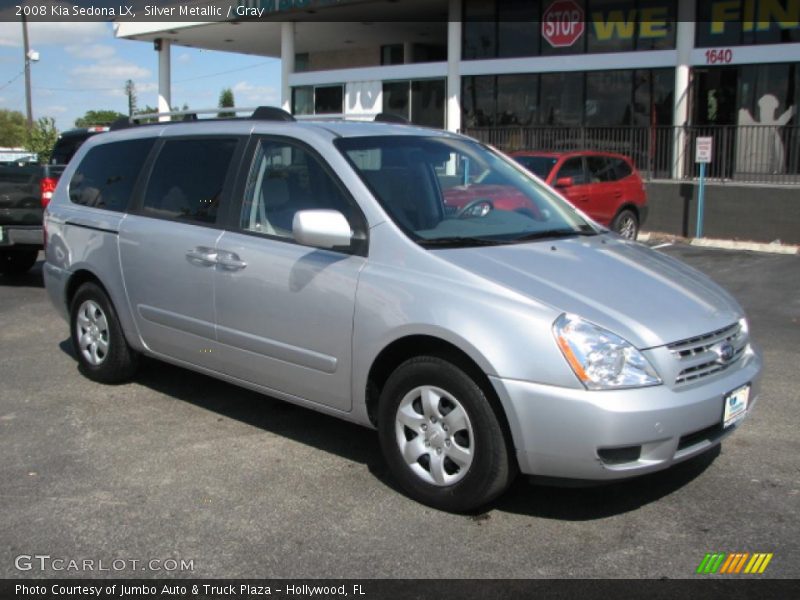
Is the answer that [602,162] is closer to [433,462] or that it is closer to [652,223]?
[652,223]

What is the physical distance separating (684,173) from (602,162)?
16.3 feet

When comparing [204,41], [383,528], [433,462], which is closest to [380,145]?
[433,462]

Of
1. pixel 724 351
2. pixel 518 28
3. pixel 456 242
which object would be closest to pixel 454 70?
pixel 518 28

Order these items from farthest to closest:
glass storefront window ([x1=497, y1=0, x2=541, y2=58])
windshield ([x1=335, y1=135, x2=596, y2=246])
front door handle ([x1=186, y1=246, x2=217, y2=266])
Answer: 1. glass storefront window ([x1=497, y1=0, x2=541, y2=58])
2. front door handle ([x1=186, y1=246, x2=217, y2=266])
3. windshield ([x1=335, y1=135, x2=596, y2=246])

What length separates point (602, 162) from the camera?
13.7m

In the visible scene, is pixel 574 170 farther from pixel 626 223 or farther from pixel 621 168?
pixel 626 223

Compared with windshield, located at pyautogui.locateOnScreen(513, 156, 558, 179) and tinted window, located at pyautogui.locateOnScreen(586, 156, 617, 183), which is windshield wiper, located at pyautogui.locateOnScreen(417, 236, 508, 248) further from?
tinted window, located at pyautogui.locateOnScreen(586, 156, 617, 183)

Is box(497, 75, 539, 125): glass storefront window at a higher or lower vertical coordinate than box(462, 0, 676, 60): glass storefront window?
lower

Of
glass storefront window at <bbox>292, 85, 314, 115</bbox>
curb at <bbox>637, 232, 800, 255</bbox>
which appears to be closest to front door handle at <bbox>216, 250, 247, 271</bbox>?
curb at <bbox>637, 232, 800, 255</bbox>

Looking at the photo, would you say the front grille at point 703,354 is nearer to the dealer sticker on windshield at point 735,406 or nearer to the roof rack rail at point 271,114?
the dealer sticker on windshield at point 735,406

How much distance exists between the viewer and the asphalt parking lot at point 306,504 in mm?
3439

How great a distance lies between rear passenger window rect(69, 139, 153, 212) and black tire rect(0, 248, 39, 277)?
5508mm

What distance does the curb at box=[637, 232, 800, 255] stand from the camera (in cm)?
1472

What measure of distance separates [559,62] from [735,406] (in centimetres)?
1780
